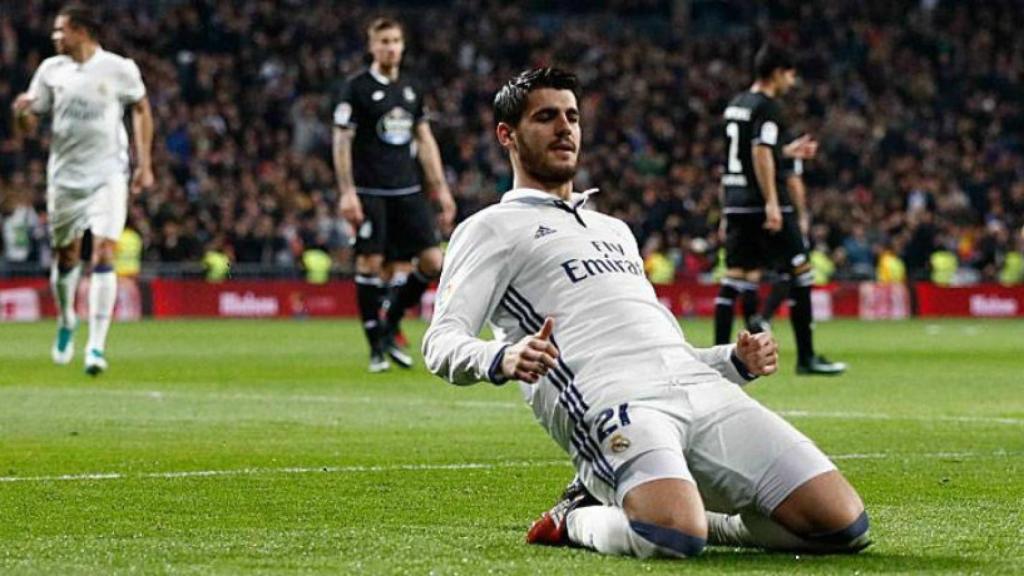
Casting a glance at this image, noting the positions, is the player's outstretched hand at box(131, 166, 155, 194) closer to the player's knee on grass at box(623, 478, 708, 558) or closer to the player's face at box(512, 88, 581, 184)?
the player's face at box(512, 88, 581, 184)

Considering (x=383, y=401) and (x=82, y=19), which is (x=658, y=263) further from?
(x=383, y=401)

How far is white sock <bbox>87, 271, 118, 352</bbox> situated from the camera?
46.8ft

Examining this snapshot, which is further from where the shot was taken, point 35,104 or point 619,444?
point 35,104

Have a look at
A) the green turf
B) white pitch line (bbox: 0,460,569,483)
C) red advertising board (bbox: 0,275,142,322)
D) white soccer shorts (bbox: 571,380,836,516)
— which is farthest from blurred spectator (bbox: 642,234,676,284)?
white soccer shorts (bbox: 571,380,836,516)

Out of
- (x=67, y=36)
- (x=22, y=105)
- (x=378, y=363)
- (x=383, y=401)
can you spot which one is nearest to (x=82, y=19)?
(x=67, y=36)

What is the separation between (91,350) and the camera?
555 inches

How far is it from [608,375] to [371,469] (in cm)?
244

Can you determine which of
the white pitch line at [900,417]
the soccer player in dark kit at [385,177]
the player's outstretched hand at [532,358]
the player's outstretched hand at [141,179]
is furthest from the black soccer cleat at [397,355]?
the player's outstretched hand at [532,358]

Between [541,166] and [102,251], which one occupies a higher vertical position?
[541,166]

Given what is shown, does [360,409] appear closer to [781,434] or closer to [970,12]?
[781,434]

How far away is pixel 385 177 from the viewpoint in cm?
1550

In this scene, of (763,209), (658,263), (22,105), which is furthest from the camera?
(658,263)

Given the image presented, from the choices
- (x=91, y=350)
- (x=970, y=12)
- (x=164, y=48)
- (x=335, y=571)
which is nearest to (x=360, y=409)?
(x=91, y=350)

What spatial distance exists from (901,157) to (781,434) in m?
33.6
